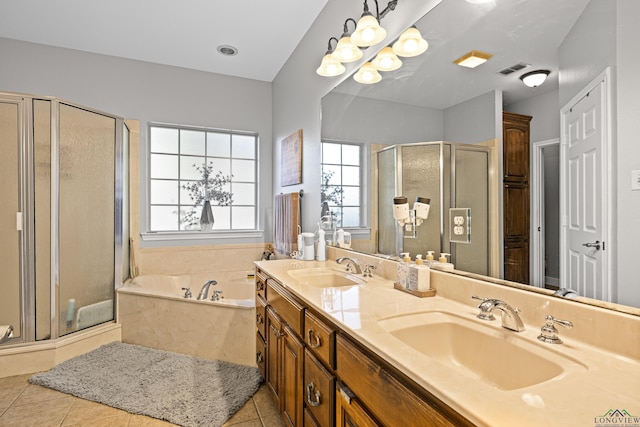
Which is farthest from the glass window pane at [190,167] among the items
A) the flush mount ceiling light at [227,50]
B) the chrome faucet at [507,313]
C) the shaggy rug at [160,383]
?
the chrome faucet at [507,313]

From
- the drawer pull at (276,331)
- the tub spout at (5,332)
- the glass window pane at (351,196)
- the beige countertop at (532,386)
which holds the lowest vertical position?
the drawer pull at (276,331)

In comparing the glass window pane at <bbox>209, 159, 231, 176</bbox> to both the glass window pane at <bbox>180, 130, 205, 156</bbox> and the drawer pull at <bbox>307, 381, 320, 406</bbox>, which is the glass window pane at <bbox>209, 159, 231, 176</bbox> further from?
the drawer pull at <bbox>307, 381, 320, 406</bbox>

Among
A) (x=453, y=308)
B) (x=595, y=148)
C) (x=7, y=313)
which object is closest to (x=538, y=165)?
(x=595, y=148)

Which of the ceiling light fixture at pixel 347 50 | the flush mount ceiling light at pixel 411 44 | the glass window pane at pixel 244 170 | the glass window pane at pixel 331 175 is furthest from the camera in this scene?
→ the glass window pane at pixel 244 170

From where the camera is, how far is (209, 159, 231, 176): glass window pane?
3.82 meters

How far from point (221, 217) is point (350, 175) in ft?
7.08

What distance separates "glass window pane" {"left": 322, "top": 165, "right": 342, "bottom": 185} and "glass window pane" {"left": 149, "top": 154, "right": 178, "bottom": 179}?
6.56 ft

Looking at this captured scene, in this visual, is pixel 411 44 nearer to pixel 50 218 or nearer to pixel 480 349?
pixel 480 349

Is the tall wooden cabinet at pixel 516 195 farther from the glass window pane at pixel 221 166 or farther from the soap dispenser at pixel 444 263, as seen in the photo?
the glass window pane at pixel 221 166

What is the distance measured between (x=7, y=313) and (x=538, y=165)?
3.37 metres

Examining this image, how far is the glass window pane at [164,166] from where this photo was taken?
3.57 m

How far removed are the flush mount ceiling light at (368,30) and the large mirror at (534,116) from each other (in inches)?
8.7

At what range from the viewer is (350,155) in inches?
86.1

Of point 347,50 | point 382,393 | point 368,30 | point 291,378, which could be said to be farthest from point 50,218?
point 382,393
